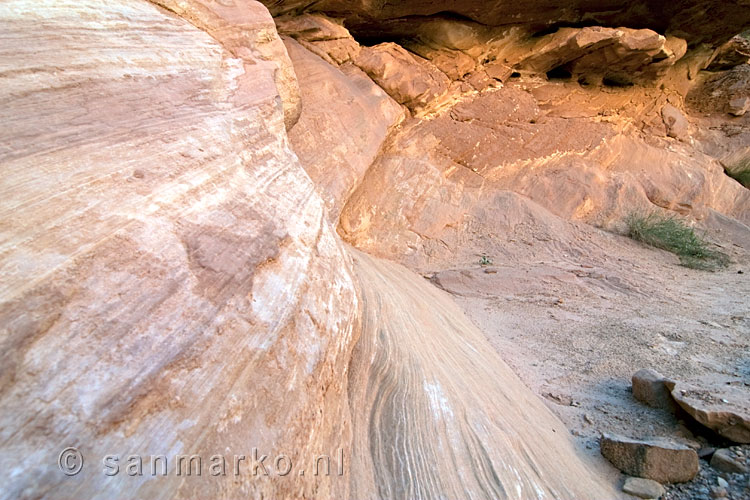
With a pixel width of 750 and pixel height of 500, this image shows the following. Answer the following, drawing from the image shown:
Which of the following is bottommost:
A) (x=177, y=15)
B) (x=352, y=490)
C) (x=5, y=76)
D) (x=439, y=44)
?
(x=352, y=490)

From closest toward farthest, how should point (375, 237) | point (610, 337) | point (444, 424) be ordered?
point (444, 424)
point (610, 337)
point (375, 237)

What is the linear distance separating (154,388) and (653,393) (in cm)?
242

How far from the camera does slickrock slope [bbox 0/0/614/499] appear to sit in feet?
3.65

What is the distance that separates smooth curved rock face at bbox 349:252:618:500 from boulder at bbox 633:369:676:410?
20.6 inches

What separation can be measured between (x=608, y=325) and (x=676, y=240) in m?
3.33

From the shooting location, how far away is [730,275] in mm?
5477

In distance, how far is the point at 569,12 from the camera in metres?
6.34

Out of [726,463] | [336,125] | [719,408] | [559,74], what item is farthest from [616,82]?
[726,463]

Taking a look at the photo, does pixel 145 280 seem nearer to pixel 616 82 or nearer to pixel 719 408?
pixel 719 408

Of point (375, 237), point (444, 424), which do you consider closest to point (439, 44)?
point (375, 237)

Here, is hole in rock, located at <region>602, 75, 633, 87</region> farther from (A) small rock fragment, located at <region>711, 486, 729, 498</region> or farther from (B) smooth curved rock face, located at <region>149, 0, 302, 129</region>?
(A) small rock fragment, located at <region>711, 486, 729, 498</region>

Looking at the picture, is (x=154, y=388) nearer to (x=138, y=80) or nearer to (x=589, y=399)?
(x=138, y=80)

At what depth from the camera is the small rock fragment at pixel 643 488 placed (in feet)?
6.09

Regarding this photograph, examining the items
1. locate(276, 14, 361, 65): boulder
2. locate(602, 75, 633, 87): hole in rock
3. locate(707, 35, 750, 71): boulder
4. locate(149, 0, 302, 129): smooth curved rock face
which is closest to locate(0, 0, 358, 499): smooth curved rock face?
locate(149, 0, 302, 129): smooth curved rock face
